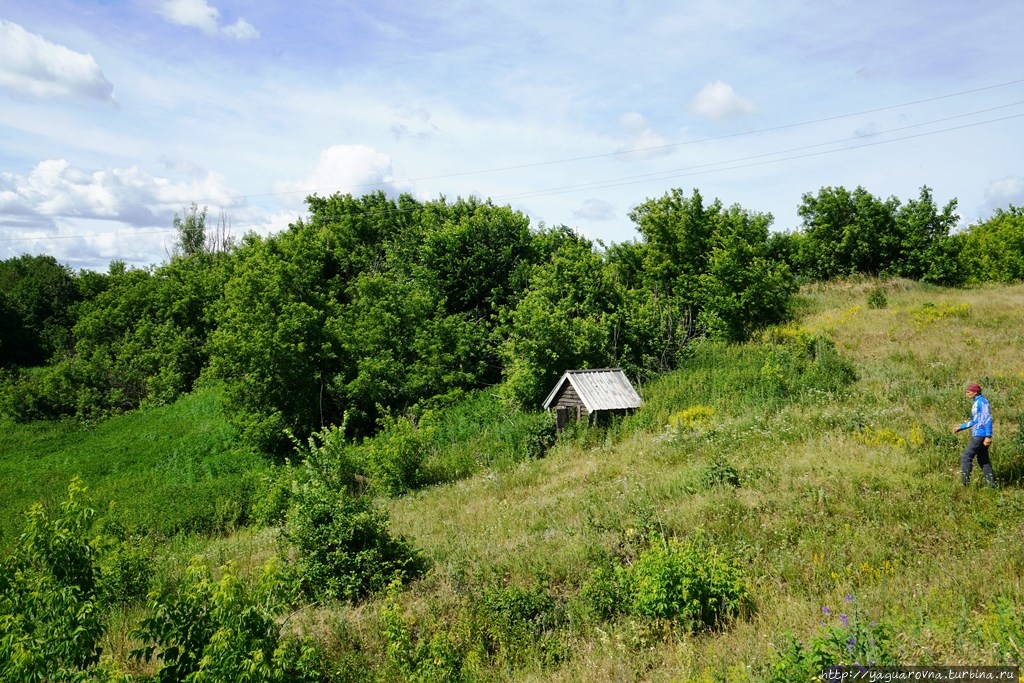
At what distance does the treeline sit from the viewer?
87.7 ft

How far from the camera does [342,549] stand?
9789mm

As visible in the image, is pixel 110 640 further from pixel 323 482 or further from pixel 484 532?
pixel 484 532

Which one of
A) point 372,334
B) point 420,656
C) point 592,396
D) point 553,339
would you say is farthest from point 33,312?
point 420,656

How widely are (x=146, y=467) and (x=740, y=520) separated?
1063 inches

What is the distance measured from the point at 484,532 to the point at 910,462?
24.6 ft

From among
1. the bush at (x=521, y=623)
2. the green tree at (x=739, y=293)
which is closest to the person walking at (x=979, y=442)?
the bush at (x=521, y=623)

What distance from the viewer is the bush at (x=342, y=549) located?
950 centimetres

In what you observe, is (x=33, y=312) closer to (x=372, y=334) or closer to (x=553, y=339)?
(x=372, y=334)

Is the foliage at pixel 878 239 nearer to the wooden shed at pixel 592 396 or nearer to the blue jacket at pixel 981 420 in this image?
the wooden shed at pixel 592 396

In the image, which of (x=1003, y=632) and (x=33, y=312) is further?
(x=33, y=312)

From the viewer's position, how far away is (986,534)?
860 centimetres

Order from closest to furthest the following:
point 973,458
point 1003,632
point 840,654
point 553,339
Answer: point 840,654
point 1003,632
point 973,458
point 553,339

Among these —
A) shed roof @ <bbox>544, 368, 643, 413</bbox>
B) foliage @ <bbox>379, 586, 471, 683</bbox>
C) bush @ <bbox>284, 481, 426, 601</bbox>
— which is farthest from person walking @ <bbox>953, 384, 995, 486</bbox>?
shed roof @ <bbox>544, 368, 643, 413</bbox>

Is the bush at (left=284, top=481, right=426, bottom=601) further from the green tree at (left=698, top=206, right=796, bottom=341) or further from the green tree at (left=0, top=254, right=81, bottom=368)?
the green tree at (left=0, top=254, right=81, bottom=368)
